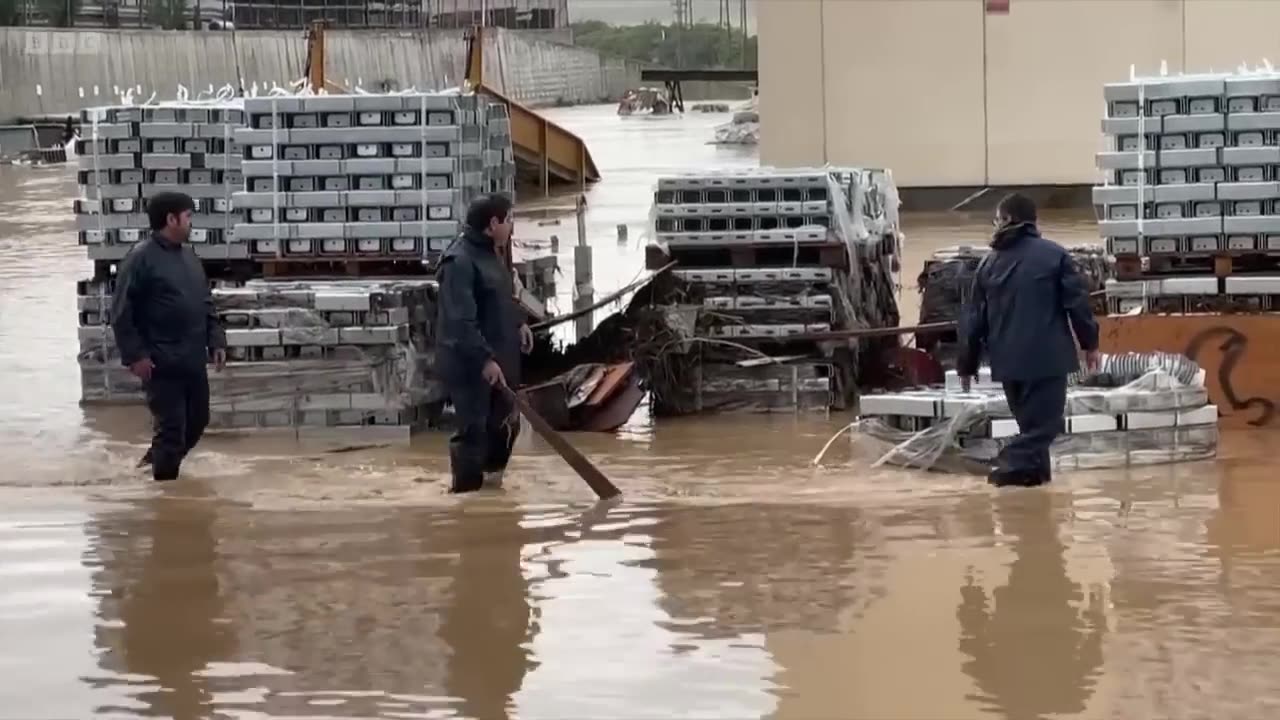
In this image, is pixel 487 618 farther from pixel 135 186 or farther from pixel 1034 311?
pixel 135 186

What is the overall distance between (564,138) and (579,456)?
2402cm

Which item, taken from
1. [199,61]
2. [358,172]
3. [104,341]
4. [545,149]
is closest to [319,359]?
[358,172]

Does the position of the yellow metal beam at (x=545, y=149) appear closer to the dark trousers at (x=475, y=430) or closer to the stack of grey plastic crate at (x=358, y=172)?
the stack of grey plastic crate at (x=358, y=172)

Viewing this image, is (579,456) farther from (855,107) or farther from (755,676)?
(855,107)

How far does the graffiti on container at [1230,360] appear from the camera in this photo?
11.8 m

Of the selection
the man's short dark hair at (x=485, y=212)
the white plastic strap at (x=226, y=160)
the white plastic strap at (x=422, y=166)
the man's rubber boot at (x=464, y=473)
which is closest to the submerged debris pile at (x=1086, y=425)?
the man's rubber boot at (x=464, y=473)

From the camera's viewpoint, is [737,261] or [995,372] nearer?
[995,372]

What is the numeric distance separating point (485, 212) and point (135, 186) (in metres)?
4.63

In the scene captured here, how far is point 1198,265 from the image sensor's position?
12320 millimetres

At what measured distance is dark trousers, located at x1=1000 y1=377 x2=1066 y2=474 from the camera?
9.66 meters

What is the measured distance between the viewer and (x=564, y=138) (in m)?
33.6

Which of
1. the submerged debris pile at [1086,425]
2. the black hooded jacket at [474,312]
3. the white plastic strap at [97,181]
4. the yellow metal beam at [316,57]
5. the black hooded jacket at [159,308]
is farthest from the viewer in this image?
the yellow metal beam at [316,57]

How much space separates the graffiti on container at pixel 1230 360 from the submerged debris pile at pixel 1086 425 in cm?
110

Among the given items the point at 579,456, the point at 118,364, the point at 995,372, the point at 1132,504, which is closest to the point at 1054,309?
the point at 995,372
